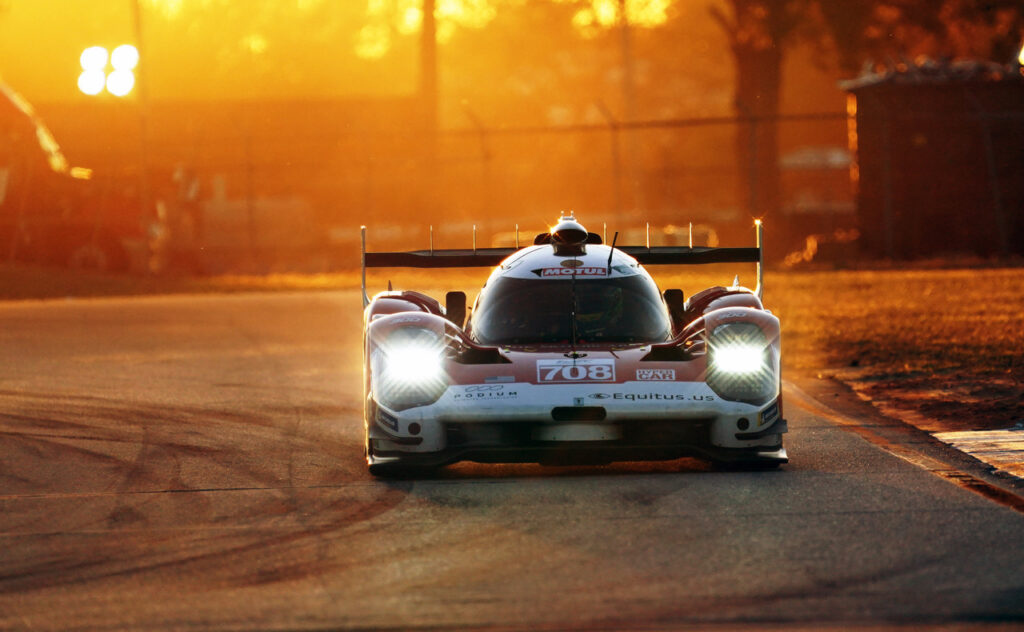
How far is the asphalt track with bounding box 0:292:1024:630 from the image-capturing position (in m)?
6.58

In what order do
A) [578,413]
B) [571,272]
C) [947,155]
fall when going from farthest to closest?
[947,155], [571,272], [578,413]

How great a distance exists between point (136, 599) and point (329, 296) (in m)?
21.7

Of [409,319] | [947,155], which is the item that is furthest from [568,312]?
[947,155]

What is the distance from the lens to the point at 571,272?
11.1 metres

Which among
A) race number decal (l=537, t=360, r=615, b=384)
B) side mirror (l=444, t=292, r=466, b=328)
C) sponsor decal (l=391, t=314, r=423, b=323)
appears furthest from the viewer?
side mirror (l=444, t=292, r=466, b=328)

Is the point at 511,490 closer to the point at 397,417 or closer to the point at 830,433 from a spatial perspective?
the point at 397,417

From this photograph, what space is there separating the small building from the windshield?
898 inches

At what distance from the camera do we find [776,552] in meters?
7.56

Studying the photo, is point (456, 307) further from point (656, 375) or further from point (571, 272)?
point (656, 375)

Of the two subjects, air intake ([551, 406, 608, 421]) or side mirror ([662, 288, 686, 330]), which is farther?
side mirror ([662, 288, 686, 330])

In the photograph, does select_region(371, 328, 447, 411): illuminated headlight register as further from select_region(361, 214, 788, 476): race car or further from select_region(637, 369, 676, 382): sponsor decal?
select_region(637, 369, 676, 382): sponsor decal

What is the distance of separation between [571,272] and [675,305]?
117 centimetres

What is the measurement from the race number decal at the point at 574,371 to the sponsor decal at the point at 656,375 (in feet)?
0.49

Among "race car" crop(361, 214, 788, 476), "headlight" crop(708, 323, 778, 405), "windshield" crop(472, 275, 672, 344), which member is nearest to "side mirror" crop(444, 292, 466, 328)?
"windshield" crop(472, 275, 672, 344)
